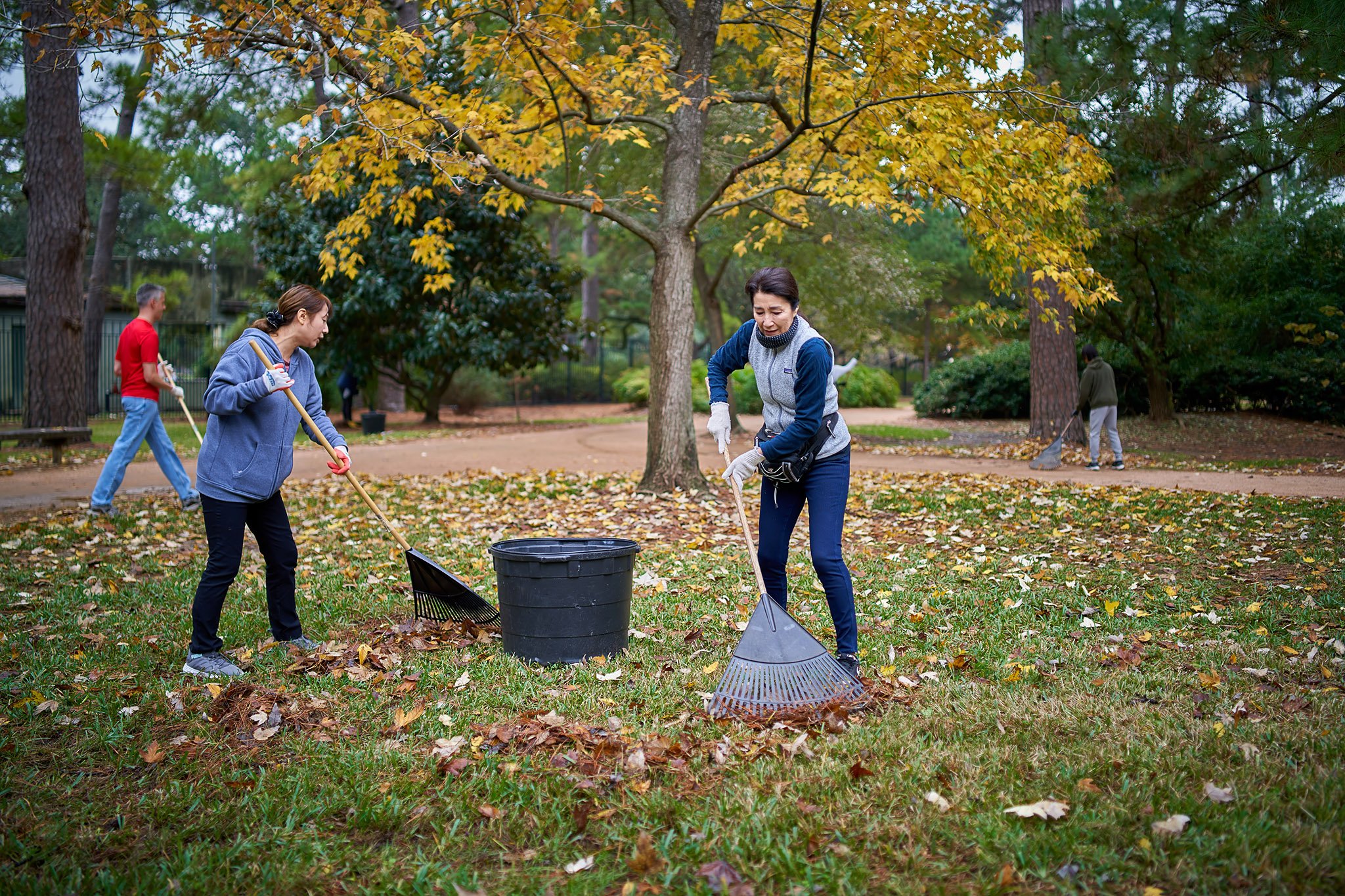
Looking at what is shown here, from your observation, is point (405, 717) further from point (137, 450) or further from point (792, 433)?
point (137, 450)

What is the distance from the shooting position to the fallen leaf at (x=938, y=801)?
2941mm

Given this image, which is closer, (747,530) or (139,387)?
(747,530)

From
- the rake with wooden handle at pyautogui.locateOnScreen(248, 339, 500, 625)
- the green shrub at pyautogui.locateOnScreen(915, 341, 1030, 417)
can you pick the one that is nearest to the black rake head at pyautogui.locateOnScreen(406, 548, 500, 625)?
the rake with wooden handle at pyautogui.locateOnScreen(248, 339, 500, 625)

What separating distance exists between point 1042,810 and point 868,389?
25731mm

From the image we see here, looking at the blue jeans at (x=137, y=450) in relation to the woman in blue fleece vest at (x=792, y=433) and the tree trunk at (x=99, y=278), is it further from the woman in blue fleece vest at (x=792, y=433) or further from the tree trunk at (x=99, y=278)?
the tree trunk at (x=99, y=278)

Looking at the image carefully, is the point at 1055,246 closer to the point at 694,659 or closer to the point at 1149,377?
the point at 694,659

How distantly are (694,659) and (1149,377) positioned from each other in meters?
15.8

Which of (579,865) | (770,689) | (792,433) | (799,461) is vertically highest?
(792,433)

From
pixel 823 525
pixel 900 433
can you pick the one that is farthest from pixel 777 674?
pixel 900 433

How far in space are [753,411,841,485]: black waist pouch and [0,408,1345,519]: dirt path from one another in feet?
23.9

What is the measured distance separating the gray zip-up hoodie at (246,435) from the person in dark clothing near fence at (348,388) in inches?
602

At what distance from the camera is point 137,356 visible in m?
7.79

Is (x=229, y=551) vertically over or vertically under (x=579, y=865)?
over

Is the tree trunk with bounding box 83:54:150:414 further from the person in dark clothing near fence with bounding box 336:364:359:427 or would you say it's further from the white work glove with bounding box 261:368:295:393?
the white work glove with bounding box 261:368:295:393
